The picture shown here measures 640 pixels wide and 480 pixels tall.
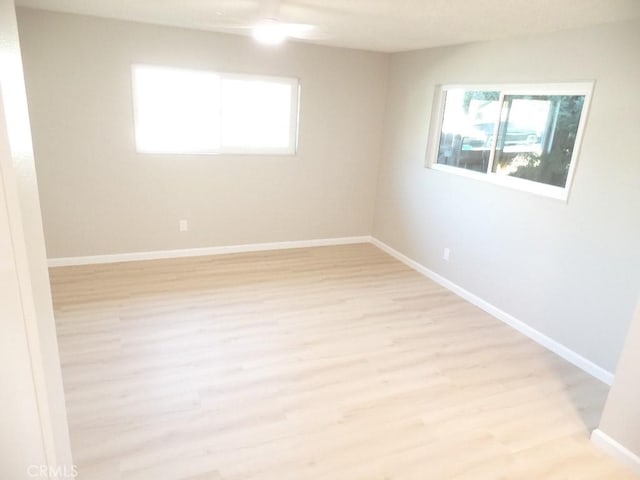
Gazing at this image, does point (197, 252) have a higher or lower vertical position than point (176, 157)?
lower

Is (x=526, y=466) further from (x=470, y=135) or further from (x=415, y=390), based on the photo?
(x=470, y=135)

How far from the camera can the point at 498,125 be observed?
3609 mm

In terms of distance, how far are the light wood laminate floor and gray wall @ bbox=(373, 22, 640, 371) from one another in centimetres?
32

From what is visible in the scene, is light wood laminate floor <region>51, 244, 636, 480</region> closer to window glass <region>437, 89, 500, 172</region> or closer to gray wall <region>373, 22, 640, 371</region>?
gray wall <region>373, 22, 640, 371</region>

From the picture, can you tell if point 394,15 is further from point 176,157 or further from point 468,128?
point 176,157

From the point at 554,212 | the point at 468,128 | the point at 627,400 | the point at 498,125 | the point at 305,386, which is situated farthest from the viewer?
the point at 468,128

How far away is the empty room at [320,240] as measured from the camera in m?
2.05

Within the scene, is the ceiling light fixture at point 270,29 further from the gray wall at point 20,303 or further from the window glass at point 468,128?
the gray wall at point 20,303

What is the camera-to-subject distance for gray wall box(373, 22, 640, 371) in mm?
2684

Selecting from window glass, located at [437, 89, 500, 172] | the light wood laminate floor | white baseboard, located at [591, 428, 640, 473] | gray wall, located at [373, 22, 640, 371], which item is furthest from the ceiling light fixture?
white baseboard, located at [591, 428, 640, 473]

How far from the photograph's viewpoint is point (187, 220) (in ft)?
14.8

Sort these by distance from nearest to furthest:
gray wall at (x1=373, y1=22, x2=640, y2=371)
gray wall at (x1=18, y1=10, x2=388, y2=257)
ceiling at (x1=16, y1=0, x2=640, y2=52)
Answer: ceiling at (x1=16, y1=0, x2=640, y2=52)
gray wall at (x1=373, y1=22, x2=640, y2=371)
gray wall at (x1=18, y1=10, x2=388, y2=257)

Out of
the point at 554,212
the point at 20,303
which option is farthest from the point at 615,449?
the point at 20,303

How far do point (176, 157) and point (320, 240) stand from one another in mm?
1910
